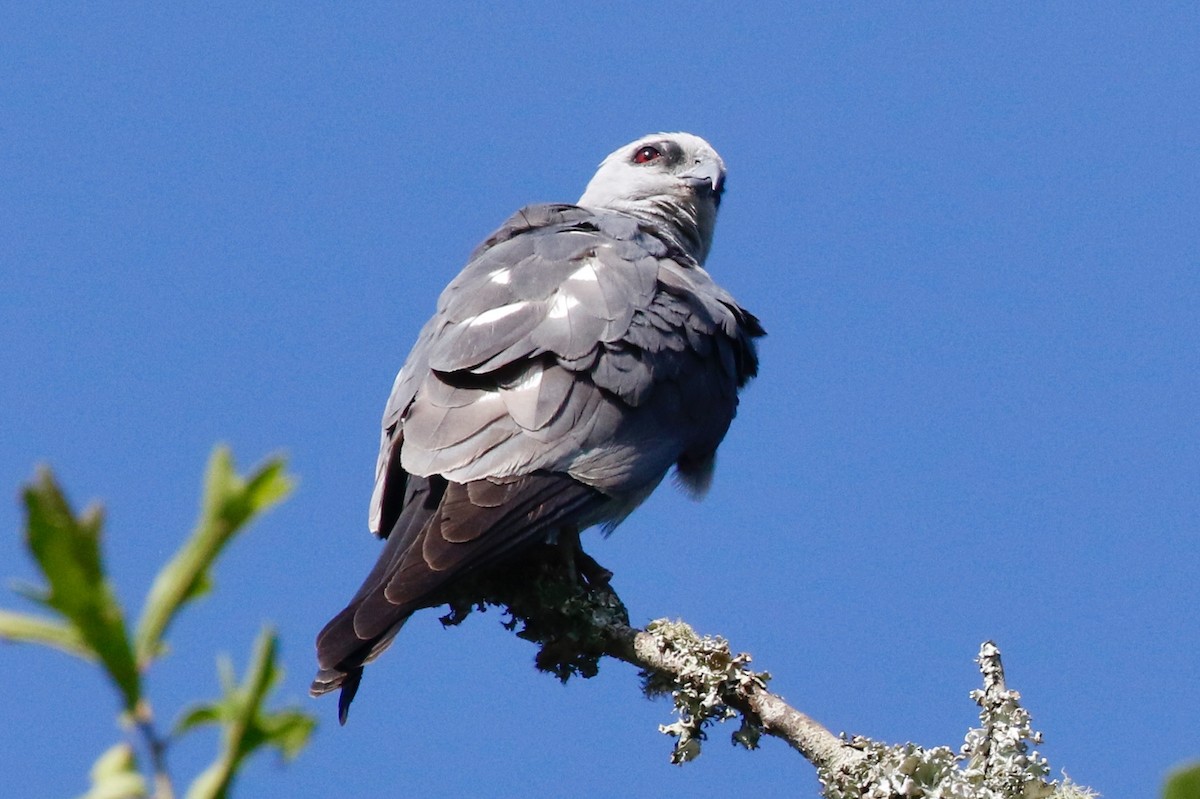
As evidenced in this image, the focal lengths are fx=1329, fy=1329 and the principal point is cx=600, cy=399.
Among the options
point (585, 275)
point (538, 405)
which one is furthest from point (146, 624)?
point (585, 275)

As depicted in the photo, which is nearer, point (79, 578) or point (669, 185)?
point (79, 578)

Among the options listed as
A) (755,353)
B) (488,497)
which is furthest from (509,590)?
(755,353)

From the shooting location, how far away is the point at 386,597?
3.92 m

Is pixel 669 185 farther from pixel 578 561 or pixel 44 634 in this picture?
pixel 44 634

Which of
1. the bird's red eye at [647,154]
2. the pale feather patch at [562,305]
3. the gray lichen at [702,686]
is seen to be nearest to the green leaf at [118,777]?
the gray lichen at [702,686]

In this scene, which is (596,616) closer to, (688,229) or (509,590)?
(509,590)

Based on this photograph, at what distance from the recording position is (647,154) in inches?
320

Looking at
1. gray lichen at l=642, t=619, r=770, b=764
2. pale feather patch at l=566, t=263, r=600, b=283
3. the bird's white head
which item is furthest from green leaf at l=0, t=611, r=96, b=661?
the bird's white head

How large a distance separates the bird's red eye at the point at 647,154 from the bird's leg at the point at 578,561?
374 centimetres

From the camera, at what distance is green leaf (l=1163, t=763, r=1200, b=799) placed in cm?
66

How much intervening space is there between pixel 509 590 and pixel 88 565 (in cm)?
396

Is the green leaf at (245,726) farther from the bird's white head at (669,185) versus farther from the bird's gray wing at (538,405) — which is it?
the bird's white head at (669,185)

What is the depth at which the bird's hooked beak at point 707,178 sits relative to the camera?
7.76 meters

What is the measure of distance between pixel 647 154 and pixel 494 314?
10.7ft
